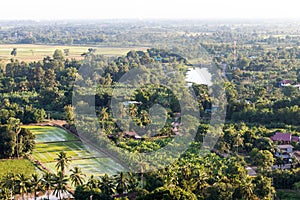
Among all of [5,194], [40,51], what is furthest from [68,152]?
[40,51]

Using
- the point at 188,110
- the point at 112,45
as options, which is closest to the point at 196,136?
the point at 188,110

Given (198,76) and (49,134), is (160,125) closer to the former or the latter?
(49,134)

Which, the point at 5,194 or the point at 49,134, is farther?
the point at 49,134

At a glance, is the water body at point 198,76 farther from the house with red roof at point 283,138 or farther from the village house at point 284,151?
the village house at point 284,151

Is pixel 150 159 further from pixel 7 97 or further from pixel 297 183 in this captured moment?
pixel 7 97

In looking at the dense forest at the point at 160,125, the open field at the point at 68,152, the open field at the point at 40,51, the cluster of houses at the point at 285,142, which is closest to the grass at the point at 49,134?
the open field at the point at 68,152

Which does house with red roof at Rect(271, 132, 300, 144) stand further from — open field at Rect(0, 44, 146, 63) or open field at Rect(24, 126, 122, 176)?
open field at Rect(0, 44, 146, 63)
